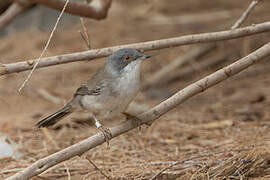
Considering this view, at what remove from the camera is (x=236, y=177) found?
3443mm

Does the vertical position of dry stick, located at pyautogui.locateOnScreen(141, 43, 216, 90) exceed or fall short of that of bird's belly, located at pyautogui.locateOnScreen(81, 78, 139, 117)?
it exceeds it

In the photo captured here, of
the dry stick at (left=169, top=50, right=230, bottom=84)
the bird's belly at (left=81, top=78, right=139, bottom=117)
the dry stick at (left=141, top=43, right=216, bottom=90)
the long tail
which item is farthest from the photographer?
the dry stick at (left=169, top=50, right=230, bottom=84)

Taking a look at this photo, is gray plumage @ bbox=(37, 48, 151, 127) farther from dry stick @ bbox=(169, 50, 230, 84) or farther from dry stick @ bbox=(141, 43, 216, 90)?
dry stick @ bbox=(169, 50, 230, 84)

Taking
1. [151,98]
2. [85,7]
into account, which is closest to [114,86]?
[85,7]

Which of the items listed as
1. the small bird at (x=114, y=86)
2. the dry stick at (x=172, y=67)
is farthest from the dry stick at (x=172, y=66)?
the small bird at (x=114, y=86)

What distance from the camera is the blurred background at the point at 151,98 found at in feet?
13.9

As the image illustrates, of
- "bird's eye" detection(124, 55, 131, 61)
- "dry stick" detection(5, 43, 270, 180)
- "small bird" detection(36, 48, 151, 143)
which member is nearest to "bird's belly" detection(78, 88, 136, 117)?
"small bird" detection(36, 48, 151, 143)

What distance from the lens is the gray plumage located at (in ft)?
13.2

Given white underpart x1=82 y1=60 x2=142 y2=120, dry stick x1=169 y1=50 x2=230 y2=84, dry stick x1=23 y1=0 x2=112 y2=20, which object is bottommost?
white underpart x1=82 y1=60 x2=142 y2=120

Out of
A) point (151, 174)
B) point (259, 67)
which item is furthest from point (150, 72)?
point (151, 174)

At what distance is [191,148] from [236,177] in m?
1.18

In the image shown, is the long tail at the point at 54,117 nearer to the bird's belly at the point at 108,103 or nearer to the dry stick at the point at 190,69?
the bird's belly at the point at 108,103

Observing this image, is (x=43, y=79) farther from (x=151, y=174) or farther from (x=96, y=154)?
(x=151, y=174)

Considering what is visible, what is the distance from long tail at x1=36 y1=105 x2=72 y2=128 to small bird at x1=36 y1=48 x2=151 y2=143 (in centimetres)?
1
